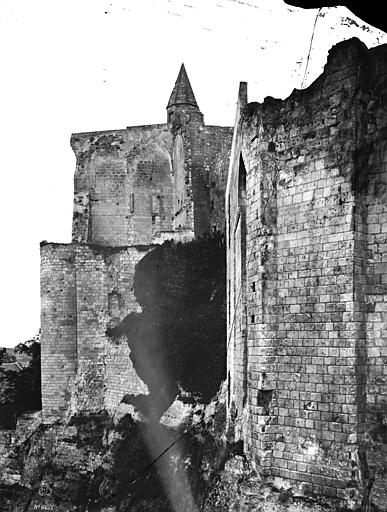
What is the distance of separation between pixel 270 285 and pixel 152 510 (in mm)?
7415

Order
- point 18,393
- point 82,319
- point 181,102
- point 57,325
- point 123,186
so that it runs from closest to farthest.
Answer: point 82,319 → point 57,325 → point 18,393 → point 181,102 → point 123,186

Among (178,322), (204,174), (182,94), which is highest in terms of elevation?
(182,94)

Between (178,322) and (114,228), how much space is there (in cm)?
704

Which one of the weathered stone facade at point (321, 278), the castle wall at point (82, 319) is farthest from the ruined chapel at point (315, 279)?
the castle wall at point (82, 319)

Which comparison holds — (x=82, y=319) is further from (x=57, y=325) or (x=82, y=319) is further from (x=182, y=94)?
(x=182, y=94)

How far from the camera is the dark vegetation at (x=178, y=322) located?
16625 mm

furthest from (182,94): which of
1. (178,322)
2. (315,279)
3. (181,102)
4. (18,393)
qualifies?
(315,279)

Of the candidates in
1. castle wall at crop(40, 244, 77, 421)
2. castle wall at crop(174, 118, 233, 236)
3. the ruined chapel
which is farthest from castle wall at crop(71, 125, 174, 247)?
the ruined chapel

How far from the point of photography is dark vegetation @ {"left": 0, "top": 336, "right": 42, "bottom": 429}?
74.3ft

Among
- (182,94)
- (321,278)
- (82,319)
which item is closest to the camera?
(321,278)

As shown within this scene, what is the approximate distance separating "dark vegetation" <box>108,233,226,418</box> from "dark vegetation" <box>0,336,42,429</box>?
5.34m

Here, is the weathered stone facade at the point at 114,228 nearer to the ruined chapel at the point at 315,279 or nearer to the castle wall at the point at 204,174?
the castle wall at the point at 204,174

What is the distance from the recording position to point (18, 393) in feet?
76.3

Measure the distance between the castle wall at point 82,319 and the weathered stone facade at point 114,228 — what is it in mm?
33
